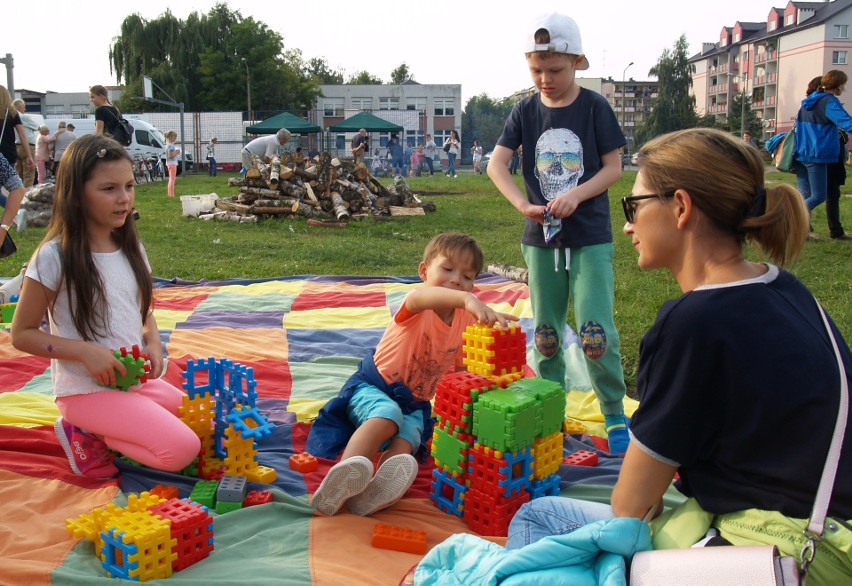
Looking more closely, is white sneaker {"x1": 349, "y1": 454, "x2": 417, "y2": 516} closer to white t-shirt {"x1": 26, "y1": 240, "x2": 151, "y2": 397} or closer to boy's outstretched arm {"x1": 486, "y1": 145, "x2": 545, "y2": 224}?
white t-shirt {"x1": 26, "y1": 240, "x2": 151, "y2": 397}

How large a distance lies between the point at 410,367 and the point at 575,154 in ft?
4.10

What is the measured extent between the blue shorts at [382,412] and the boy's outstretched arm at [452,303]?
39 centimetres

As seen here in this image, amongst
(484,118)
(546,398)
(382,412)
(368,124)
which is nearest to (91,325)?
(382,412)

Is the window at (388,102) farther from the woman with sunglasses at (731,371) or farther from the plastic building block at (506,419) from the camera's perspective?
the woman with sunglasses at (731,371)

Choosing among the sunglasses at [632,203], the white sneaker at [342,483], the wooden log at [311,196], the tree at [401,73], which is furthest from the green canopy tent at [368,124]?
the tree at [401,73]

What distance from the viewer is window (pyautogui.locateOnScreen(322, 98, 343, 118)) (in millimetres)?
64562

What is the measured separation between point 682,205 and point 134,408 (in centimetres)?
213

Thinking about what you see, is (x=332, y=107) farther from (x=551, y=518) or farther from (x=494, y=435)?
(x=551, y=518)

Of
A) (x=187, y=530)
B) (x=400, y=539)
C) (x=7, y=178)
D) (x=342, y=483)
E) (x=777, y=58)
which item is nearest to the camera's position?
(x=187, y=530)

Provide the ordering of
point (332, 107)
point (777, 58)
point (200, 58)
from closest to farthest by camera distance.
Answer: point (200, 58)
point (777, 58)
point (332, 107)

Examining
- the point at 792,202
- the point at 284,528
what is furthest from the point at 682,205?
the point at 284,528

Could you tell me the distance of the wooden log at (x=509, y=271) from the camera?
6.54 meters

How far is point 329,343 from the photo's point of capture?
16.1 ft

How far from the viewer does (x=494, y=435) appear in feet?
8.40
